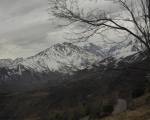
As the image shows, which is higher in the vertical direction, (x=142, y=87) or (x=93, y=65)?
(x=93, y=65)

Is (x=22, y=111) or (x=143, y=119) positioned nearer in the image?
(x=143, y=119)

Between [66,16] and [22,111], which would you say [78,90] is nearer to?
[22,111]

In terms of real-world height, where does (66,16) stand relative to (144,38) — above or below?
above

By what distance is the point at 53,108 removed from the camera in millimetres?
168500

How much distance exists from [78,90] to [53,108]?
31114mm

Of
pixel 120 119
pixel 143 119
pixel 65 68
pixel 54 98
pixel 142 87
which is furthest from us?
pixel 54 98

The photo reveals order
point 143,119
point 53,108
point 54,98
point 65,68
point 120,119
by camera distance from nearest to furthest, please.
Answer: point 65,68 < point 143,119 < point 120,119 < point 53,108 < point 54,98

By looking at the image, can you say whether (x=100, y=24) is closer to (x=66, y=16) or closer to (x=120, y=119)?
(x=66, y=16)

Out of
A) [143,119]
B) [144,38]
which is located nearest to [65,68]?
[144,38]

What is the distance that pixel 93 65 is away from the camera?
29.6ft

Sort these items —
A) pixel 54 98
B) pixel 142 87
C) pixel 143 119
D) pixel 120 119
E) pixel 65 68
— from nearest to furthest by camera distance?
pixel 65 68
pixel 143 119
pixel 120 119
pixel 142 87
pixel 54 98

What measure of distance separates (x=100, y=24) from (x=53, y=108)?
6446 inches

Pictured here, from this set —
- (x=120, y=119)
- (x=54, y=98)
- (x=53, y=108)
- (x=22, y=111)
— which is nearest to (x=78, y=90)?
(x=54, y=98)

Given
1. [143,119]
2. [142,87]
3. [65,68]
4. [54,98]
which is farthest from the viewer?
[54,98]
